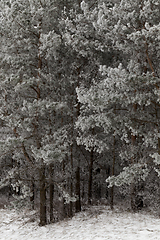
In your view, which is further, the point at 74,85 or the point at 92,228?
the point at 74,85

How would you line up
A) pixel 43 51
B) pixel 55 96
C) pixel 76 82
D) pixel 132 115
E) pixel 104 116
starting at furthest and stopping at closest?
pixel 76 82
pixel 55 96
pixel 43 51
pixel 132 115
pixel 104 116

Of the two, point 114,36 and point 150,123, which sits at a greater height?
point 114,36

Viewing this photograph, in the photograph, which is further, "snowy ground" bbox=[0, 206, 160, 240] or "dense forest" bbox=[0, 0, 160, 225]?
"dense forest" bbox=[0, 0, 160, 225]

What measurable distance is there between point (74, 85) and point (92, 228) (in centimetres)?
664

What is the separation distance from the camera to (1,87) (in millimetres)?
10234

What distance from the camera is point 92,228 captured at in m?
9.37

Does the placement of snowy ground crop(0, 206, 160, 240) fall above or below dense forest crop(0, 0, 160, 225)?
below

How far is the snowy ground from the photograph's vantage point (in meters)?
8.02

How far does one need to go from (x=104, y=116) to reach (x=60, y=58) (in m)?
4.46

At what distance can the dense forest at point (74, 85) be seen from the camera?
29.1ft

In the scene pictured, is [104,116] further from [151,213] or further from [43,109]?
[151,213]

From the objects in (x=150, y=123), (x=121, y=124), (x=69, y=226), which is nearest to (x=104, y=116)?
(x=121, y=124)

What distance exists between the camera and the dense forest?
8.86m

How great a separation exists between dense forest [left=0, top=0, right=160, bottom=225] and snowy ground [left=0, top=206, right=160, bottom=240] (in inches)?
35.5
